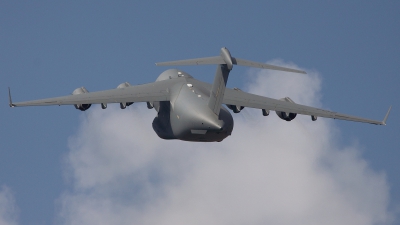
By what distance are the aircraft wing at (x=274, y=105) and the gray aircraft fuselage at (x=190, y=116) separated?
2.45 metres

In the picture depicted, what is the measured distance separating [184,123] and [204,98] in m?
2.27

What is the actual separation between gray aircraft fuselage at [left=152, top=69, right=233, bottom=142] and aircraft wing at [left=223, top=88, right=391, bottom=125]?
2448 millimetres

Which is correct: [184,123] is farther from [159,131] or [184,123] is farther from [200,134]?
[159,131]

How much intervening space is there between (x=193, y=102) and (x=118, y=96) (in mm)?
6847

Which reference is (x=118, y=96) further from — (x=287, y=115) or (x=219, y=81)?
(x=287, y=115)

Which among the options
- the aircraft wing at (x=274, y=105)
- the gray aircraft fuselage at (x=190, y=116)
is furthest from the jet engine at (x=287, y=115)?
the gray aircraft fuselage at (x=190, y=116)

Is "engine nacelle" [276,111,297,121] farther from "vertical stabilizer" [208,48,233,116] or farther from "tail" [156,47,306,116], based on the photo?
"vertical stabilizer" [208,48,233,116]

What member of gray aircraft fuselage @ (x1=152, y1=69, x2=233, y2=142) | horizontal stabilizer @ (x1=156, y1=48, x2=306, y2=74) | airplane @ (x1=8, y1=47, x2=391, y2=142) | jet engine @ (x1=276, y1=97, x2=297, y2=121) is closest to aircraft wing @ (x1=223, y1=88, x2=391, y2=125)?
airplane @ (x1=8, y1=47, x2=391, y2=142)

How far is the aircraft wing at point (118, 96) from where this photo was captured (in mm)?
70062

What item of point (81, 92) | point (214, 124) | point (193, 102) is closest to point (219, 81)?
point (214, 124)

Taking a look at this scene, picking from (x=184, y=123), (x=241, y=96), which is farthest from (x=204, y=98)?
(x=241, y=96)

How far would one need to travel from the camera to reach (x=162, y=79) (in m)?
76.1

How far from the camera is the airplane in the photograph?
64.8m

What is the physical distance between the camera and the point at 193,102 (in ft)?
220
